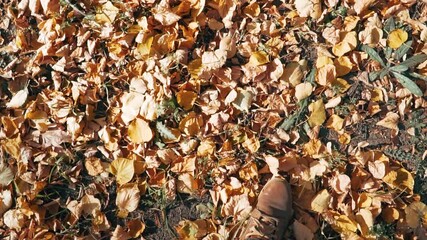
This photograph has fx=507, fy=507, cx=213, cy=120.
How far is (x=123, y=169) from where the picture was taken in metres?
2.62

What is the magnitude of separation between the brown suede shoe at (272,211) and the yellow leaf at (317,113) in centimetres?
35

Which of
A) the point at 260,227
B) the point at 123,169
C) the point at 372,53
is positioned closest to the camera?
the point at 260,227

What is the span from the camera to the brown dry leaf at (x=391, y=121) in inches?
106

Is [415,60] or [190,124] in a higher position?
[415,60]

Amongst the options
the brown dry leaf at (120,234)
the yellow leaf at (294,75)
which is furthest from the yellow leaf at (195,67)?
the brown dry leaf at (120,234)

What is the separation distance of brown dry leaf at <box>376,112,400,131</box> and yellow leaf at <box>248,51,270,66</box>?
699 millimetres

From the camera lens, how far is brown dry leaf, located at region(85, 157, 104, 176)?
2676 mm

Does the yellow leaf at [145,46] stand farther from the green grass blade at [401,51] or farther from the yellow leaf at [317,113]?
the green grass blade at [401,51]

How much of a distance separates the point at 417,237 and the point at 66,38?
2.12m

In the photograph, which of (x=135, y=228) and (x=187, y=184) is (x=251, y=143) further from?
(x=135, y=228)

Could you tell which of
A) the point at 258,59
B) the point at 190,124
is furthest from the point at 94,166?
the point at 258,59

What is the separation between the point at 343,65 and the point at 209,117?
77 cm

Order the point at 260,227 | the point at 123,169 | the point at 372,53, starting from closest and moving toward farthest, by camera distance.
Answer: the point at 260,227, the point at 123,169, the point at 372,53

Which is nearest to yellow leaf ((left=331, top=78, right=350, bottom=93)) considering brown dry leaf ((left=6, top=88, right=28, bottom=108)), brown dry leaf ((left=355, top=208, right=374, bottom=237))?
brown dry leaf ((left=355, top=208, right=374, bottom=237))
